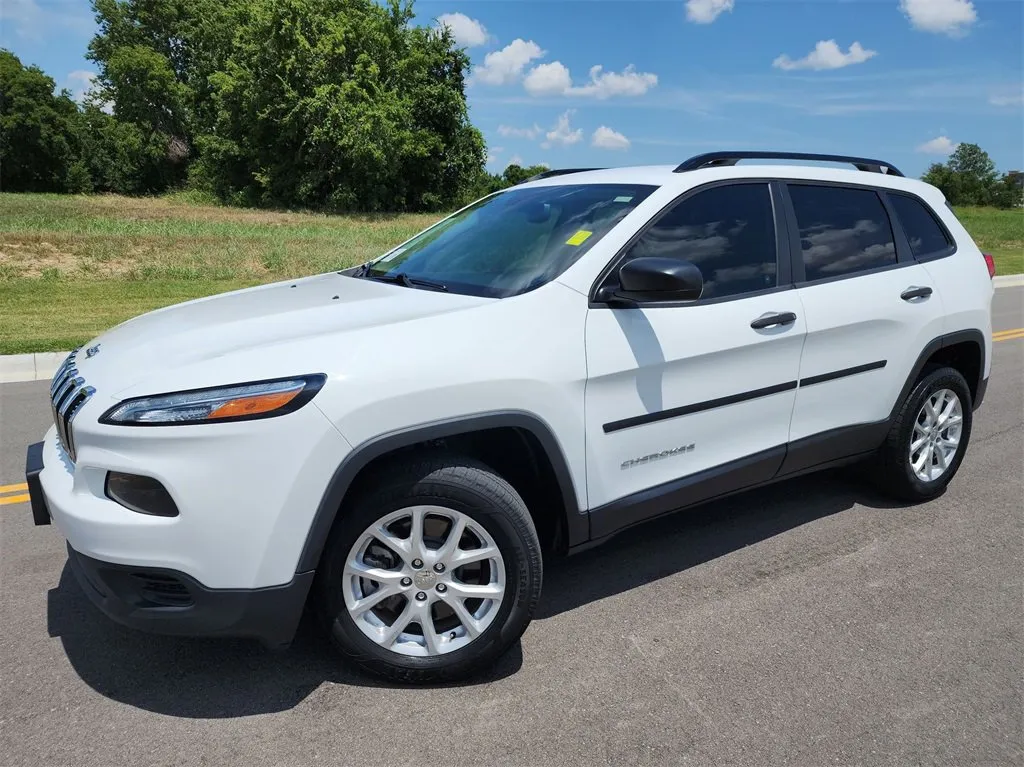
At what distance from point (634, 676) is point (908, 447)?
92.8 inches

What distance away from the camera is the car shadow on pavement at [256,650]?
2705 mm

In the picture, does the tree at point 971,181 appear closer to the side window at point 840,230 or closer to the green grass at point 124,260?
the green grass at point 124,260

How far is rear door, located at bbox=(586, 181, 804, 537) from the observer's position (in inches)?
119

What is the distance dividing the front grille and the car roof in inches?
91.0

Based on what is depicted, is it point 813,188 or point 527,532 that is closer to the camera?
point 527,532

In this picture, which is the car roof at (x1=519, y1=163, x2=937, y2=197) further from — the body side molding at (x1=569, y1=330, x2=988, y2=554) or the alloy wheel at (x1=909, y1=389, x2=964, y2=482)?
the alloy wheel at (x1=909, y1=389, x2=964, y2=482)

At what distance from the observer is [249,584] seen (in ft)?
7.98

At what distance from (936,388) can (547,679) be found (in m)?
2.89

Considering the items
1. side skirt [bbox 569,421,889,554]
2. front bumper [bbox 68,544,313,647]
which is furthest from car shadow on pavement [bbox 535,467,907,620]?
front bumper [bbox 68,544,313,647]

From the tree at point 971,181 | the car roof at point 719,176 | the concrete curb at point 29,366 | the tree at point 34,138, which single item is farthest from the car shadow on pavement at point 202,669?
the tree at point 971,181

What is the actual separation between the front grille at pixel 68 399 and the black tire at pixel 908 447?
3.80 m

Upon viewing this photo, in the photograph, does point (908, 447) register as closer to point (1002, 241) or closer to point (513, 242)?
point (513, 242)

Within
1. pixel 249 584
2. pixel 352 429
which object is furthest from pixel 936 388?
pixel 249 584

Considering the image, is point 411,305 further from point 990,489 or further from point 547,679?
point 990,489
